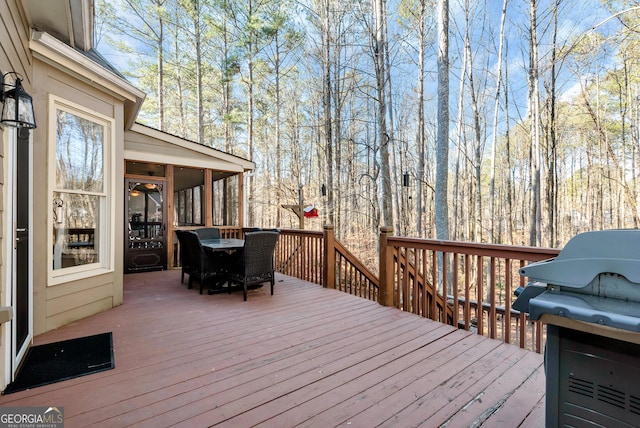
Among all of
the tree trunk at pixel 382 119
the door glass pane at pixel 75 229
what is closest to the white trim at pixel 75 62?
the door glass pane at pixel 75 229

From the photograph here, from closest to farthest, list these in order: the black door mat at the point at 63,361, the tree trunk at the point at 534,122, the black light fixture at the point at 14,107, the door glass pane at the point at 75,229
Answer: the black light fixture at the point at 14,107 < the black door mat at the point at 63,361 < the door glass pane at the point at 75,229 < the tree trunk at the point at 534,122

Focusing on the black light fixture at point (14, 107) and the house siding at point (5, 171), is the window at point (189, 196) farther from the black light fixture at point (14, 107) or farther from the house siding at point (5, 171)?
the black light fixture at point (14, 107)

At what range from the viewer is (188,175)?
21.4 ft

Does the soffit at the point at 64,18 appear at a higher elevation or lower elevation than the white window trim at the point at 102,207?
higher

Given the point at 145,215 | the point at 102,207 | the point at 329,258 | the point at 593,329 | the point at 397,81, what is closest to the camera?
the point at 593,329

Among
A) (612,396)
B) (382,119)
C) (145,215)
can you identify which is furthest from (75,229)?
(382,119)

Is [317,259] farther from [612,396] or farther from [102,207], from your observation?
[612,396]

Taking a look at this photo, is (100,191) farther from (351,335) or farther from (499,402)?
(499,402)

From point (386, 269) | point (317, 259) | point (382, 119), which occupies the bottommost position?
point (317, 259)

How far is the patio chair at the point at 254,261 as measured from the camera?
12.4 feet

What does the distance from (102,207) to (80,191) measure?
0.31 meters

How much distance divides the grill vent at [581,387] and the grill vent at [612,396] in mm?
27

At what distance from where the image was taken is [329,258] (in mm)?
4543

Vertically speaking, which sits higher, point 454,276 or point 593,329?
point 593,329
